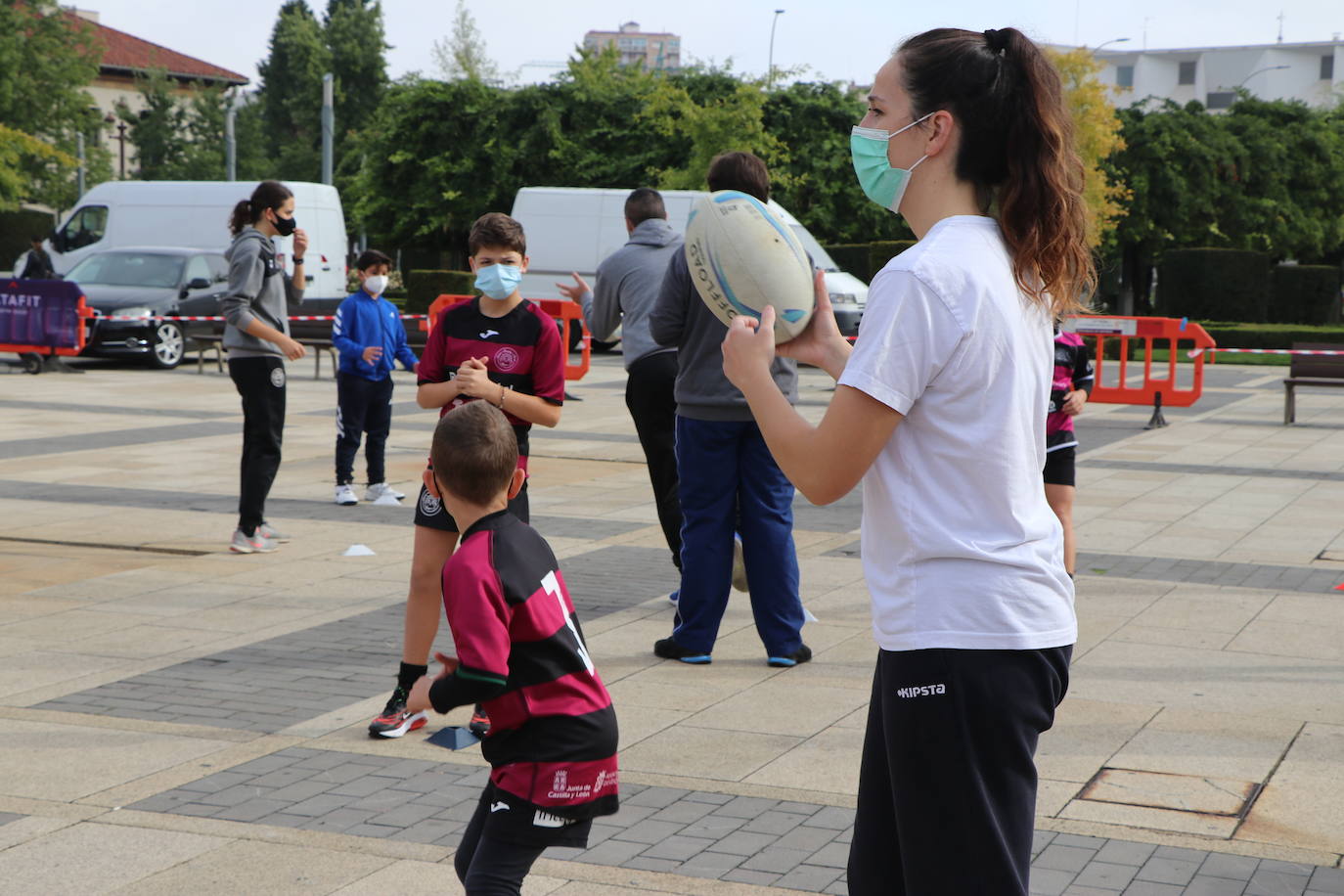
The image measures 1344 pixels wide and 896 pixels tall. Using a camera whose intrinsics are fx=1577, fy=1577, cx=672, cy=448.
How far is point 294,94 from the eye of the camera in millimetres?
82500

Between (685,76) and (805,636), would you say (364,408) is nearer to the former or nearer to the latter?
(805,636)

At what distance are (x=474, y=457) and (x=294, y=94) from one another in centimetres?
8368

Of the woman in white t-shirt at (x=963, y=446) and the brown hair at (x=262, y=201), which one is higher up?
the brown hair at (x=262, y=201)

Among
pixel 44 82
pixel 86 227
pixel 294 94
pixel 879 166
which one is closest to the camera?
pixel 879 166

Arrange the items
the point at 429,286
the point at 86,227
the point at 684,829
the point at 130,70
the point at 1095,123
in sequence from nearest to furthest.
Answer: the point at 684,829, the point at 86,227, the point at 429,286, the point at 1095,123, the point at 130,70

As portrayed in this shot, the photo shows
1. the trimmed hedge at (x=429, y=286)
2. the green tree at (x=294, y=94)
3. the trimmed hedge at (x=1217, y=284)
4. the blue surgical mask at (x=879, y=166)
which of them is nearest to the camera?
the blue surgical mask at (x=879, y=166)

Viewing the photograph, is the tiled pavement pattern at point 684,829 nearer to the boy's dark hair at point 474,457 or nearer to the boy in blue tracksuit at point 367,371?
the boy's dark hair at point 474,457

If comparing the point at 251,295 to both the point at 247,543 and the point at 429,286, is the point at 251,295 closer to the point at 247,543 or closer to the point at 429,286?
the point at 247,543

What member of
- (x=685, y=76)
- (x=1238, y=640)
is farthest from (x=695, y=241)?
(x=685, y=76)

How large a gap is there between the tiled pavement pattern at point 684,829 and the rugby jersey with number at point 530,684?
104cm

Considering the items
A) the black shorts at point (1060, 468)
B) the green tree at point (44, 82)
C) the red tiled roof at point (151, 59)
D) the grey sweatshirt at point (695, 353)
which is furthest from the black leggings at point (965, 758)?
the red tiled roof at point (151, 59)

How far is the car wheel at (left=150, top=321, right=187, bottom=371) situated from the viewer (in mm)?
22891

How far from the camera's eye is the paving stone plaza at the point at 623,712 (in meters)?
4.16

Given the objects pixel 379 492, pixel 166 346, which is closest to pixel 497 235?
pixel 379 492
